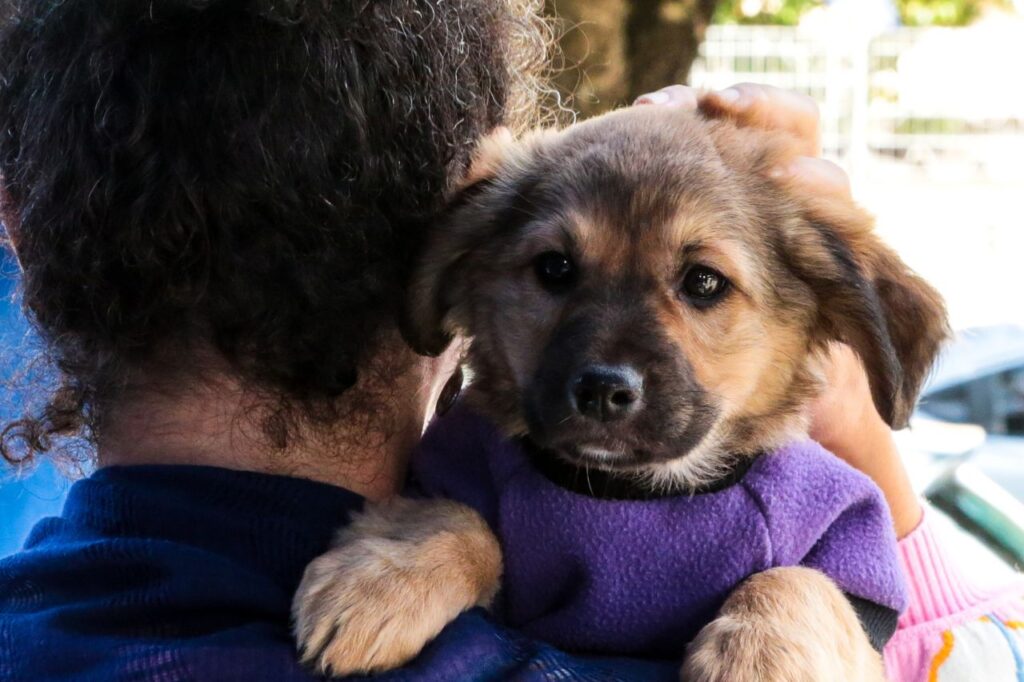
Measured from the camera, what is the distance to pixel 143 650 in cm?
163

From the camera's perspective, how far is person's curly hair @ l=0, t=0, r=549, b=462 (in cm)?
179

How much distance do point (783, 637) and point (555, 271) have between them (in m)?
0.77

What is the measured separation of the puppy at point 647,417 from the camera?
1.92 meters

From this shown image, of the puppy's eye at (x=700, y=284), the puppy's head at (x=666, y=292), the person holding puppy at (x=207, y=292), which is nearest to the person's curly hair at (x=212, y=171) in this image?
the person holding puppy at (x=207, y=292)

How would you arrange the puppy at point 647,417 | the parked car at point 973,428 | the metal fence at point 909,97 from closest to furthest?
the puppy at point 647,417 → the parked car at point 973,428 → the metal fence at point 909,97

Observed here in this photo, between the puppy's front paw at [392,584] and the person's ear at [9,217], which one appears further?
the person's ear at [9,217]

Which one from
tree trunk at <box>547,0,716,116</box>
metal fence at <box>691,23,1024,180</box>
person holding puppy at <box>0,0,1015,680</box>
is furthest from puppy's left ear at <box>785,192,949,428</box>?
metal fence at <box>691,23,1024,180</box>

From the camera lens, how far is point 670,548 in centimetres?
→ 198

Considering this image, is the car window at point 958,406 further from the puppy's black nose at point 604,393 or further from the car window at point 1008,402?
the puppy's black nose at point 604,393

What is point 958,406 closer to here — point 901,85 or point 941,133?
point 901,85

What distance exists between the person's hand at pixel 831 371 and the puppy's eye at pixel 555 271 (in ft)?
1.31

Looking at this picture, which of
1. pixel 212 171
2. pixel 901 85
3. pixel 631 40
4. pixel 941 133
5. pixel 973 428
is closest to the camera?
pixel 212 171

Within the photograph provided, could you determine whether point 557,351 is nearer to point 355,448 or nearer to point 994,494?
point 355,448

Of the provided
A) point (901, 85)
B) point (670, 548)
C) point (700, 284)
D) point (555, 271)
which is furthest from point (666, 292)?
point (901, 85)
